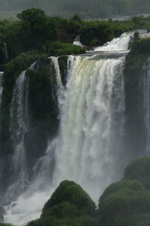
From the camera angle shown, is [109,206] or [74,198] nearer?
[109,206]

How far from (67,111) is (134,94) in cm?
501

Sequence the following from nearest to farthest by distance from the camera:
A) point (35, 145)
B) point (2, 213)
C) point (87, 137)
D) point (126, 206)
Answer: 1. point (126, 206)
2. point (2, 213)
3. point (87, 137)
4. point (35, 145)

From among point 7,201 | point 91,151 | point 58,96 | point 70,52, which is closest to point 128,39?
point 70,52

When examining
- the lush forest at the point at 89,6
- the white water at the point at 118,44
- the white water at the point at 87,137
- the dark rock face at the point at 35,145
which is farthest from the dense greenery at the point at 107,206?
the lush forest at the point at 89,6

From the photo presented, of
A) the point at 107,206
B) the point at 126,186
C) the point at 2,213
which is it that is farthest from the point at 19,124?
the point at 107,206

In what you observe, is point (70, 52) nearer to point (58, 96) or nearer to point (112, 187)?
point (58, 96)

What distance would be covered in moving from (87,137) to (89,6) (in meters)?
14.7

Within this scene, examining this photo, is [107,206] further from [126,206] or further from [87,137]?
[87,137]

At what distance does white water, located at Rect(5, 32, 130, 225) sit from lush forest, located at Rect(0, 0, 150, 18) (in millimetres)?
9860

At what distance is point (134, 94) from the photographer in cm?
2683

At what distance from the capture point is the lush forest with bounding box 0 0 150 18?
38094 mm

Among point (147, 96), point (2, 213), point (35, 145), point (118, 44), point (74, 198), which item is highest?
point (118, 44)

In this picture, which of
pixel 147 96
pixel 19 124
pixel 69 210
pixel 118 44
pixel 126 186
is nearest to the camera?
pixel 69 210

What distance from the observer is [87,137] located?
2792 cm
